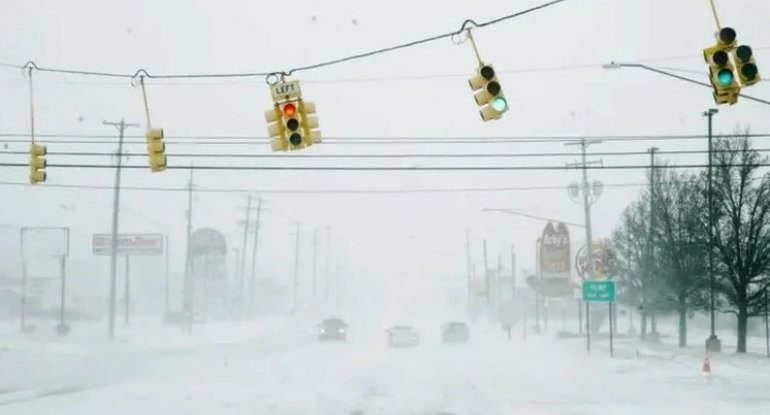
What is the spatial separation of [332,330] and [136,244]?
31.5m

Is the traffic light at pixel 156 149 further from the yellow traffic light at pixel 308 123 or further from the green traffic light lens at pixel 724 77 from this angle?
the green traffic light lens at pixel 724 77

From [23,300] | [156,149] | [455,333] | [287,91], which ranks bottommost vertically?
[455,333]

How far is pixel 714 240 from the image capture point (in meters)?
42.8

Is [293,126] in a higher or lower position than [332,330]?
higher

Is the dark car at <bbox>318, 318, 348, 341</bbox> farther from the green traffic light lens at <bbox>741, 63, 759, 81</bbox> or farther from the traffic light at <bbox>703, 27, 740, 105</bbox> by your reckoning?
the green traffic light lens at <bbox>741, 63, 759, 81</bbox>

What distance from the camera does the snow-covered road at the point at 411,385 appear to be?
A: 2217 cm

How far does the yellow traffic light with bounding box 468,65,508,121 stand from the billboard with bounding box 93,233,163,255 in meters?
75.6

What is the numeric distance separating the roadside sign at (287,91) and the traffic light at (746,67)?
7.22 m

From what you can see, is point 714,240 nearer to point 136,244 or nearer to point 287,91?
point 287,91

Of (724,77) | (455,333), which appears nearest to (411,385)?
(724,77)

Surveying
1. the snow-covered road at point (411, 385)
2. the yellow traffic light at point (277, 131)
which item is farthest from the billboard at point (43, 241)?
the yellow traffic light at point (277, 131)

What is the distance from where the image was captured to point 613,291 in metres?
41.8

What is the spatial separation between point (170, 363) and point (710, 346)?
2347cm

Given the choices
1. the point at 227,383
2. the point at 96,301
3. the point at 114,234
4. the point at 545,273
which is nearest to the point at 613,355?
the point at 545,273
